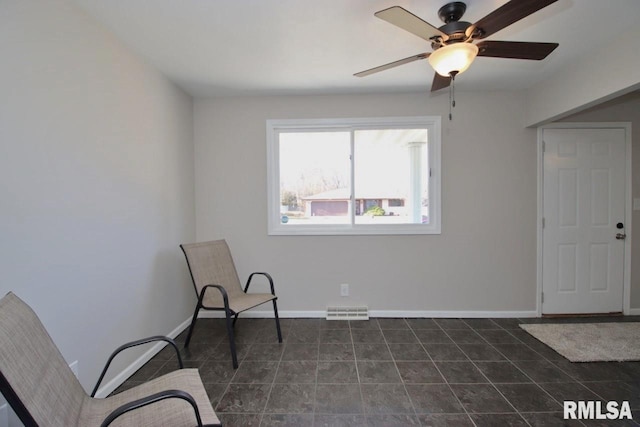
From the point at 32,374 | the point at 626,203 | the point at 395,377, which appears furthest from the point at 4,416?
the point at 626,203

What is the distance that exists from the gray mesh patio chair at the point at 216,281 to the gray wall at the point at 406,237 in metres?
0.31

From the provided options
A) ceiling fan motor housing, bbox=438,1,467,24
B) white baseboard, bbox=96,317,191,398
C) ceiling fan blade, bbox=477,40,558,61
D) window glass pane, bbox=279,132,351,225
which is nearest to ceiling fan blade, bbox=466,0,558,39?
ceiling fan blade, bbox=477,40,558,61

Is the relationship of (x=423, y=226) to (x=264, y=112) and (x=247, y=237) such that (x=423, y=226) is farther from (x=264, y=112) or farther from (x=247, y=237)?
(x=264, y=112)

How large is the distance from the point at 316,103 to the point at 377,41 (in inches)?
43.7

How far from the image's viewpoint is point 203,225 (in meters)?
3.09

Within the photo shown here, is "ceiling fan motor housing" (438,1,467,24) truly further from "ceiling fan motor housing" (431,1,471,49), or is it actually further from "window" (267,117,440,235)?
"window" (267,117,440,235)

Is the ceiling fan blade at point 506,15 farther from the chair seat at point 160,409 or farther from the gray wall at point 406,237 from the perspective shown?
the chair seat at point 160,409

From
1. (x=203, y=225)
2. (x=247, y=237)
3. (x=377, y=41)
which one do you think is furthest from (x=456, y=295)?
(x=203, y=225)

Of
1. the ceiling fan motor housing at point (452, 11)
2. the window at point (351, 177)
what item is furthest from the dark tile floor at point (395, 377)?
the ceiling fan motor housing at point (452, 11)

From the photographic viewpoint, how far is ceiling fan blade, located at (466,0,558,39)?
124 cm

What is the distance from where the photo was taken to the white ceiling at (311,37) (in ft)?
5.43

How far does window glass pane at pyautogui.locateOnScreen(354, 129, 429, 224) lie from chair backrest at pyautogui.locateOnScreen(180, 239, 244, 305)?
147 cm

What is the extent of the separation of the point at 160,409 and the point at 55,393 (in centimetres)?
40

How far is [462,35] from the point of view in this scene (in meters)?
1.52
